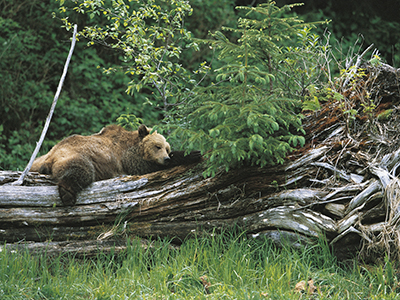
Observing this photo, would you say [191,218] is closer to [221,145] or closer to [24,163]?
[221,145]

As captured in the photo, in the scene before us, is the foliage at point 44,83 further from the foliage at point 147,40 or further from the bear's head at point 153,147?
the bear's head at point 153,147

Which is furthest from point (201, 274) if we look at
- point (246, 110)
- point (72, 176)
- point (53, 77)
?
point (53, 77)

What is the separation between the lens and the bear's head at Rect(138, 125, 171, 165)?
230 inches

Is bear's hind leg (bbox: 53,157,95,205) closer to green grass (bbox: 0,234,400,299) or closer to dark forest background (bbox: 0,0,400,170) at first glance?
green grass (bbox: 0,234,400,299)

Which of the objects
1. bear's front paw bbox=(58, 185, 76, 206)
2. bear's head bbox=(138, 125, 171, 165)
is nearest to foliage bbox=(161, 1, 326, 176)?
bear's head bbox=(138, 125, 171, 165)

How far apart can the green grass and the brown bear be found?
1.09 metres

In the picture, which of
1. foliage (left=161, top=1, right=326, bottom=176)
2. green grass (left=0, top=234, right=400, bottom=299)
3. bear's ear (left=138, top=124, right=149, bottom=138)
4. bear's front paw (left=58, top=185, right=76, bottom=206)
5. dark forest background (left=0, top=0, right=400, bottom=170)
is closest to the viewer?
green grass (left=0, top=234, right=400, bottom=299)

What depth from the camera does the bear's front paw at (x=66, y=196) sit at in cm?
471

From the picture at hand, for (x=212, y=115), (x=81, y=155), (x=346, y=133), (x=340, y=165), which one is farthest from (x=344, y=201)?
(x=81, y=155)

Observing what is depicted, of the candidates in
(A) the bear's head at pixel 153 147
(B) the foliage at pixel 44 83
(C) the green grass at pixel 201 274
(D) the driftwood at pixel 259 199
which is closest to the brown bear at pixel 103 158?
(A) the bear's head at pixel 153 147

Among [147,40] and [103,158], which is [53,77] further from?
[103,158]

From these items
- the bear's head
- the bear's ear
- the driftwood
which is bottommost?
the driftwood

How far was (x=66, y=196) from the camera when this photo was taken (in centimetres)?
471

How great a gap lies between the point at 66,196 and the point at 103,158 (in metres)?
0.97
